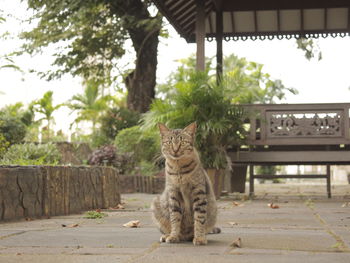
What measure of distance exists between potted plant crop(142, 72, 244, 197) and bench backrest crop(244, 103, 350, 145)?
0.74 metres

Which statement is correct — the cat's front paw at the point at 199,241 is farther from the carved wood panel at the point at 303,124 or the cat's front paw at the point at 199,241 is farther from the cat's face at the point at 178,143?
the carved wood panel at the point at 303,124

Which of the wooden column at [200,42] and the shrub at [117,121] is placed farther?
the shrub at [117,121]

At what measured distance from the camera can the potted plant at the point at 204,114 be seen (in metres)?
8.74

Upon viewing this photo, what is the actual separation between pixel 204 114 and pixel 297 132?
197 cm

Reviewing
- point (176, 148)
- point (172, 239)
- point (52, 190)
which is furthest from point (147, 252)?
point (52, 190)

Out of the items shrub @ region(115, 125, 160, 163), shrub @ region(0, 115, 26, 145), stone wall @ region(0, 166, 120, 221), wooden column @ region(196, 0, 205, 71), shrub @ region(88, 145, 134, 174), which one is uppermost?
wooden column @ region(196, 0, 205, 71)

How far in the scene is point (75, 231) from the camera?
4.74 metres

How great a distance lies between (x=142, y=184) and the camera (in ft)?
37.8

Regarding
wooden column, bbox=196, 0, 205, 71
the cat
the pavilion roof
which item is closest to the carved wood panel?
wooden column, bbox=196, 0, 205, 71

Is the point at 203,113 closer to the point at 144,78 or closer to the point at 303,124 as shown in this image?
the point at 303,124

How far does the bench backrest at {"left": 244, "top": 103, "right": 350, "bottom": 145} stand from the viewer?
972 centimetres

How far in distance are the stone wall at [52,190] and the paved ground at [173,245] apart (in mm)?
207

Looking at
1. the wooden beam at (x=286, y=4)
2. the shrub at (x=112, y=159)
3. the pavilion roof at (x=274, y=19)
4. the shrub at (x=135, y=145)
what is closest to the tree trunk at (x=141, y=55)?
the pavilion roof at (x=274, y=19)

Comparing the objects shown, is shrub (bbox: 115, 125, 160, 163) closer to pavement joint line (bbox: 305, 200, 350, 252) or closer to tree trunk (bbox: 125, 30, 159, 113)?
tree trunk (bbox: 125, 30, 159, 113)
